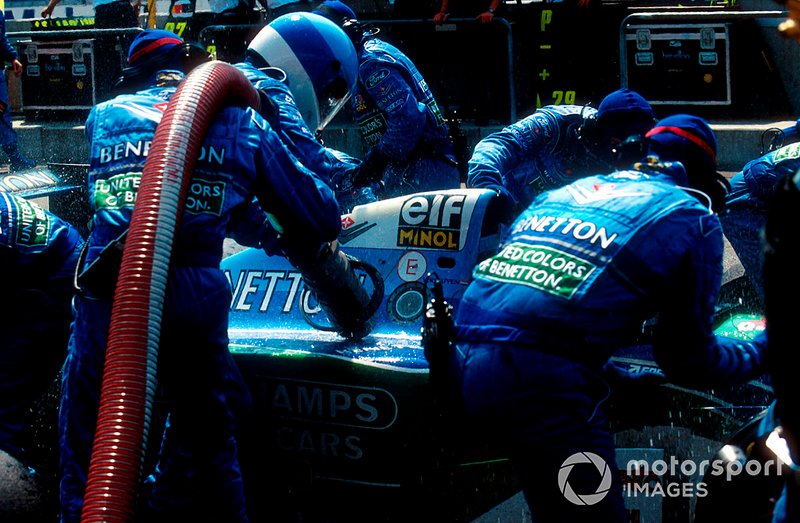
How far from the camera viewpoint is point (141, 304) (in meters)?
2.89

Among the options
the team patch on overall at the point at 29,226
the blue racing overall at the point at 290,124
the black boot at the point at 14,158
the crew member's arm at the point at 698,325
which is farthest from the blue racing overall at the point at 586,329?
the black boot at the point at 14,158

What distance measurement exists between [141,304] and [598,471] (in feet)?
4.50

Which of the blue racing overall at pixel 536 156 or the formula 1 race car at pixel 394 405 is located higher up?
the blue racing overall at pixel 536 156

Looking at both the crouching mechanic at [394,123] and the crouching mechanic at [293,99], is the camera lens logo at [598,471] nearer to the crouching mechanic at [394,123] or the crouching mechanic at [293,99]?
the crouching mechanic at [293,99]

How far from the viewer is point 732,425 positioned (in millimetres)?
3424

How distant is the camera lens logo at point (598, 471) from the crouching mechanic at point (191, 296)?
1.14m

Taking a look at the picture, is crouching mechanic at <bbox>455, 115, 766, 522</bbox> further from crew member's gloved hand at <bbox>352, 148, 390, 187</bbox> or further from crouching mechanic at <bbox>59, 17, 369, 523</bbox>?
crew member's gloved hand at <bbox>352, 148, 390, 187</bbox>

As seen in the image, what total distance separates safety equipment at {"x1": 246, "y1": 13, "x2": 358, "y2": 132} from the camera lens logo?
2154mm

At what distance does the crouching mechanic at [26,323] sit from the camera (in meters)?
3.79

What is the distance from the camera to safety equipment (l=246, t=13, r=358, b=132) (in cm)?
432

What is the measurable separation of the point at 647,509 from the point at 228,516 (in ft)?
4.58

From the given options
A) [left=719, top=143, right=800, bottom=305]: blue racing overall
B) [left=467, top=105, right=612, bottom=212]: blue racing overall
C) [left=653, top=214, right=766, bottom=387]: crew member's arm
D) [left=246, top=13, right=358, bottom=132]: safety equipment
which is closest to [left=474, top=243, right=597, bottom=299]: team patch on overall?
[left=653, top=214, right=766, bottom=387]: crew member's arm

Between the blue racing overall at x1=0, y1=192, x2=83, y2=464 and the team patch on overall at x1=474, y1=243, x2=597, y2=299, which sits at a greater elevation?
the team patch on overall at x1=474, y1=243, x2=597, y2=299

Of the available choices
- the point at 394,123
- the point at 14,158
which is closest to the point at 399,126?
the point at 394,123
